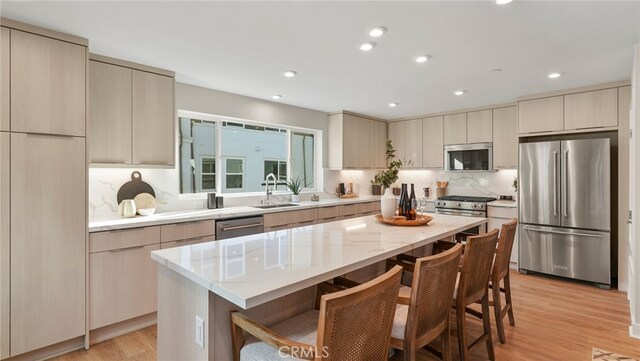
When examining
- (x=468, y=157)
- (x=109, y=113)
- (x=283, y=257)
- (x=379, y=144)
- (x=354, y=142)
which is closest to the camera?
(x=283, y=257)

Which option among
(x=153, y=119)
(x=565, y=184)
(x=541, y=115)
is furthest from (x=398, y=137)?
(x=153, y=119)

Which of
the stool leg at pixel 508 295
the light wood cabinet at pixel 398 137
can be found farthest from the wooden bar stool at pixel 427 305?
the light wood cabinet at pixel 398 137

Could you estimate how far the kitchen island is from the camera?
1346 mm

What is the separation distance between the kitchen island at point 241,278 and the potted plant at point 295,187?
266 cm

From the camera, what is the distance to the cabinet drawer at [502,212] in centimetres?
454

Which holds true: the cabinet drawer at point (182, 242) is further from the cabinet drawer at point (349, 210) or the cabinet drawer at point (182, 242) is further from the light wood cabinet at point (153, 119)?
the cabinet drawer at point (349, 210)

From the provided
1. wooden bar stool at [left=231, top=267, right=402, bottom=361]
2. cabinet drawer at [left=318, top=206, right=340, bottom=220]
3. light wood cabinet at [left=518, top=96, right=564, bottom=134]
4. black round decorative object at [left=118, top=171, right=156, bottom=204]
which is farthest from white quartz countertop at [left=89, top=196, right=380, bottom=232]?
light wood cabinet at [left=518, top=96, right=564, bottom=134]

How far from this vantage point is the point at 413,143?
602 cm

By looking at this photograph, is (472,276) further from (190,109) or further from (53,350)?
(190,109)

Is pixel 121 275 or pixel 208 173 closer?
pixel 121 275

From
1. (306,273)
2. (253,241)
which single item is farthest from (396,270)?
(253,241)

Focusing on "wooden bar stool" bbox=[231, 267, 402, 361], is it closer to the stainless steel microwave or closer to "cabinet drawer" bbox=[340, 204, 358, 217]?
"cabinet drawer" bbox=[340, 204, 358, 217]

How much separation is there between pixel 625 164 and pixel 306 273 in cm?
427

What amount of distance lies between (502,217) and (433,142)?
1728 mm
